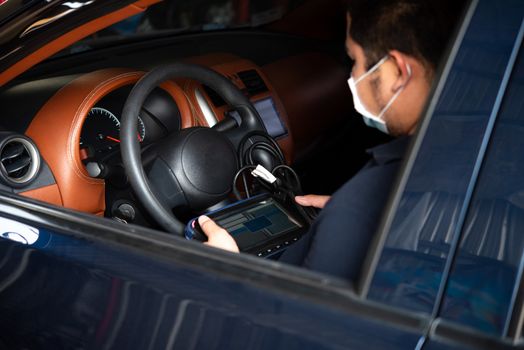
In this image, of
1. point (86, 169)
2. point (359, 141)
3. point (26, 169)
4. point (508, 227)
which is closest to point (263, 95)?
point (359, 141)

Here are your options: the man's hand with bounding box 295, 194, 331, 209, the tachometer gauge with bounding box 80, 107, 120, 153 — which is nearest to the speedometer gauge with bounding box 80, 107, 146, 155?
the tachometer gauge with bounding box 80, 107, 120, 153

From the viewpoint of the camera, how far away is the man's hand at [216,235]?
1.64 meters

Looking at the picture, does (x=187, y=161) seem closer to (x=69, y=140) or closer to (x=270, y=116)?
(x=69, y=140)

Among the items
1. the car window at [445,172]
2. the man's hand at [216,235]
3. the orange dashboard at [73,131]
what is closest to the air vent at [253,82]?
the orange dashboard at [73,131]

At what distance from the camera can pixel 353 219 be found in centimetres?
132

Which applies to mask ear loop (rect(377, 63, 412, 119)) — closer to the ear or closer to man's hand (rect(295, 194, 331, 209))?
the ear

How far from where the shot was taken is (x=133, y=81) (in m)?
2.42

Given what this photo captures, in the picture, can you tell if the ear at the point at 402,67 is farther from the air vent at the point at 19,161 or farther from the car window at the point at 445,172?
the air vent at the point at 19,161

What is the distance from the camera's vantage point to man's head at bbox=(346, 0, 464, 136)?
4.42 ft

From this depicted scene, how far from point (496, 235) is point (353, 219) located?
27 cm

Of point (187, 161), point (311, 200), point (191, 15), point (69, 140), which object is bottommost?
point (191, 15)

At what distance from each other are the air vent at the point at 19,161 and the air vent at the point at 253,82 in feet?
3.71

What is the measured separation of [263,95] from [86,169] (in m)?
1.05

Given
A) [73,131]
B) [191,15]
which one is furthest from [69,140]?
[191,15]
